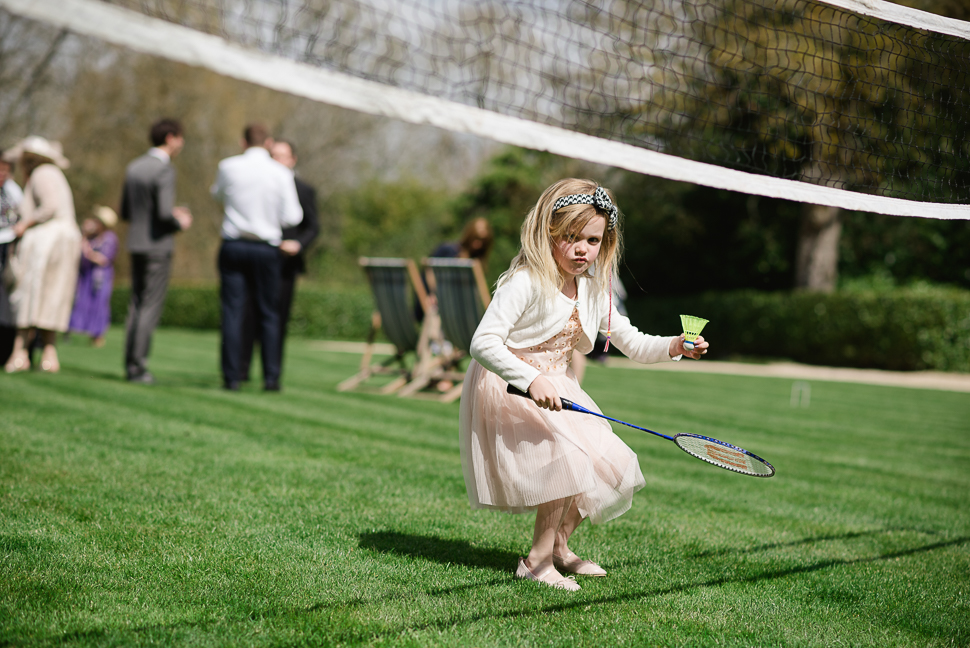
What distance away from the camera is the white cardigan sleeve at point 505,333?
2934 mm

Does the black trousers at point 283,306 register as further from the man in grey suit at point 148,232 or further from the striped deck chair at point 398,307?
the man in grey suit at point 148,232

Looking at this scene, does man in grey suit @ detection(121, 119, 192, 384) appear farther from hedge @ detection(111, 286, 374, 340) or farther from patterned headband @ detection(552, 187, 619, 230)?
hedge @ detection(111, 286, 374, 340)

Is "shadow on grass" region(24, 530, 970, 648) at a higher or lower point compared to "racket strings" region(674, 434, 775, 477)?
lower

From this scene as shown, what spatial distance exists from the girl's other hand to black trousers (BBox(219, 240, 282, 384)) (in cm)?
533

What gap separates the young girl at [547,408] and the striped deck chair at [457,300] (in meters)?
4.38

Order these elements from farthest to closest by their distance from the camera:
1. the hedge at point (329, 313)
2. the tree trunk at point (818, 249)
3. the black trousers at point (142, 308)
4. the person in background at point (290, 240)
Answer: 1. the hedge at point (329, 313)
2. the tree trunk at point (818, 249)
3. the person in background at point (290, 240)
4. the black trousers at point (142, 308)

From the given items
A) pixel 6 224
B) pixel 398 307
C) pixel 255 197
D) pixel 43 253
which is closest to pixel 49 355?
pixel 43 253

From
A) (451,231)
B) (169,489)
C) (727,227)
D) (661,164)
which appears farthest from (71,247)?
(451,231)

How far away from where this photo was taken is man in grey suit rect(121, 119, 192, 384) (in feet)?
26.6

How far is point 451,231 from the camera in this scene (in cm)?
3244

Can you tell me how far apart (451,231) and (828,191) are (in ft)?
95.9

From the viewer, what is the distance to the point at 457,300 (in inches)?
314

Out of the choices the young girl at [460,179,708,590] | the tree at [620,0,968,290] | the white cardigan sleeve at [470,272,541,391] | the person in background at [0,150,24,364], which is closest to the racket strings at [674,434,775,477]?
the young girl at [460,179,708,590]

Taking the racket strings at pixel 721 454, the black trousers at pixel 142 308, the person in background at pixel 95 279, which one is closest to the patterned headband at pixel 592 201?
the racket strings at pixel 721 454
